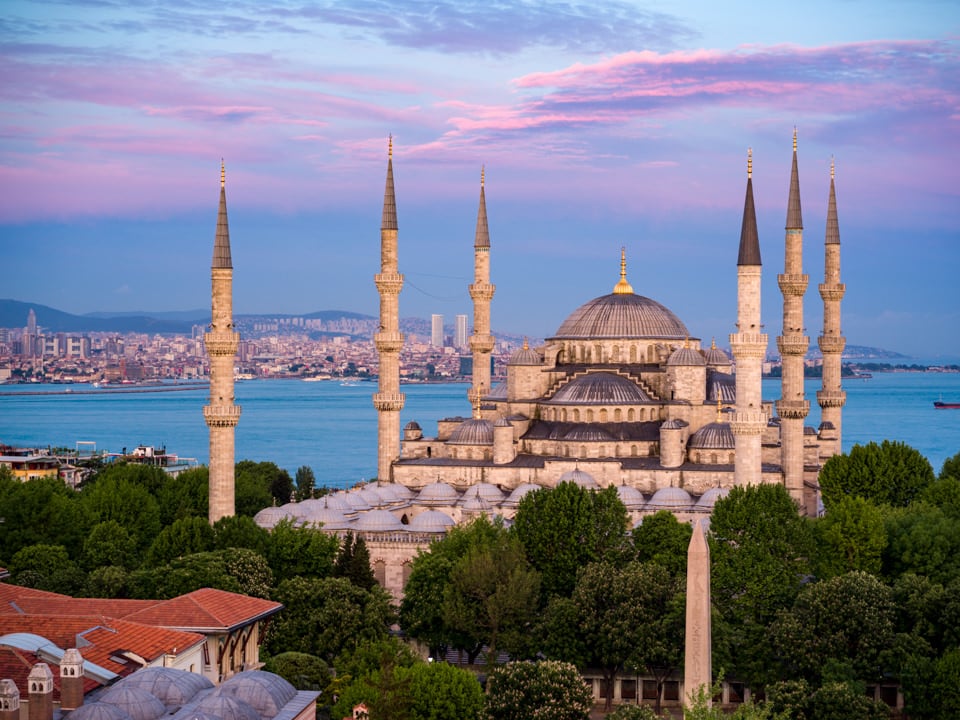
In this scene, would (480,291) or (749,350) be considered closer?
(749,350)

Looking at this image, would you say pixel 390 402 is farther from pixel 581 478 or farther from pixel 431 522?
pixel 581 478

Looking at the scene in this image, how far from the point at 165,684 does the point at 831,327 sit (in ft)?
103

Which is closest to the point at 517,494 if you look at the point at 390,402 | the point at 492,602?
the point at 390,402

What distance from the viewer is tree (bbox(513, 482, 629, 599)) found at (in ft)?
113

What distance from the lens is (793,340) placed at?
42625 millimetres

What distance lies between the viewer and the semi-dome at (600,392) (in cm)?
4591

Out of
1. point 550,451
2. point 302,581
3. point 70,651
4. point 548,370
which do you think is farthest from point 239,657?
point 548,370

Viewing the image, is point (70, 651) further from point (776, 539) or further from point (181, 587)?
point (776, 539)

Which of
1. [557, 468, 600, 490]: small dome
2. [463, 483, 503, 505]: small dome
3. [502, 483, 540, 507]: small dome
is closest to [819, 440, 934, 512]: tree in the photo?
[557, 468, 600, 490]: small dome

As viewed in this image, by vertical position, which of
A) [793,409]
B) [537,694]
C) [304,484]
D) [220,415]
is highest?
[793,409]

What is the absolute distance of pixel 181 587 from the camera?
31312mm

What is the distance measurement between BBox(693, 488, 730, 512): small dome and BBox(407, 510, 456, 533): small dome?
6.72 m

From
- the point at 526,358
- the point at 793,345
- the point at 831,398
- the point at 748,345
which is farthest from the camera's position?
the point at 526,358

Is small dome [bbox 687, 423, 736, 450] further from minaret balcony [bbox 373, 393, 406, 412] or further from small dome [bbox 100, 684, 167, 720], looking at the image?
small dome [bbox 100, 684, 167, 720]
